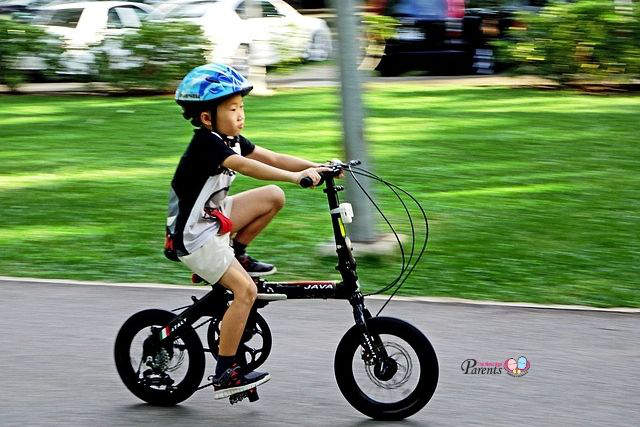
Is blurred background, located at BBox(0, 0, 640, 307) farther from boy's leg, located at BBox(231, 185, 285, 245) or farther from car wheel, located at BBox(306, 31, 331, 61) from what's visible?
boy's leg, located at BBox(231, 185, 285, 245)

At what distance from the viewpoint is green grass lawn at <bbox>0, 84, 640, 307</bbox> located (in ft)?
Answer: 26.9

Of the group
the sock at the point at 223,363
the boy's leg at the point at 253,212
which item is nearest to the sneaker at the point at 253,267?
the boy's leg at the point at 253,212

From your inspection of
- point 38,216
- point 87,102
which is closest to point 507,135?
point 38,216

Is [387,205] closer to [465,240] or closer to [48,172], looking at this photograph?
[465,240]

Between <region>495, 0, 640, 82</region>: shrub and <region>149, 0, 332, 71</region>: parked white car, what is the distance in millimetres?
3275

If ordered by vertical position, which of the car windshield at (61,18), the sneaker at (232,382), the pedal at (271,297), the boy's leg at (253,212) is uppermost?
the boy's leg at (253,212)

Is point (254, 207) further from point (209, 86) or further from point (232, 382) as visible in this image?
point (232, 382)

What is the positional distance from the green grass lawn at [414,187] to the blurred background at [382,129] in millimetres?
29

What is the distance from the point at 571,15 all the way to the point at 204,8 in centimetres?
667

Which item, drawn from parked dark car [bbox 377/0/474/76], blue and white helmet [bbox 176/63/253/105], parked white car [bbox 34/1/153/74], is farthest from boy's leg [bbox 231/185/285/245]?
parked dark car [bbox 377/0/474/76]

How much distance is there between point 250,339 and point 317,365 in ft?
2.34

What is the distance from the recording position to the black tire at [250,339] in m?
5.48

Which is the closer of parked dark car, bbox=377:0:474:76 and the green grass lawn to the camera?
the green grass lawn

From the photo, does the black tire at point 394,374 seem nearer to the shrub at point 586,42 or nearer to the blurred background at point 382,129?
the blurred background at point 382,129
